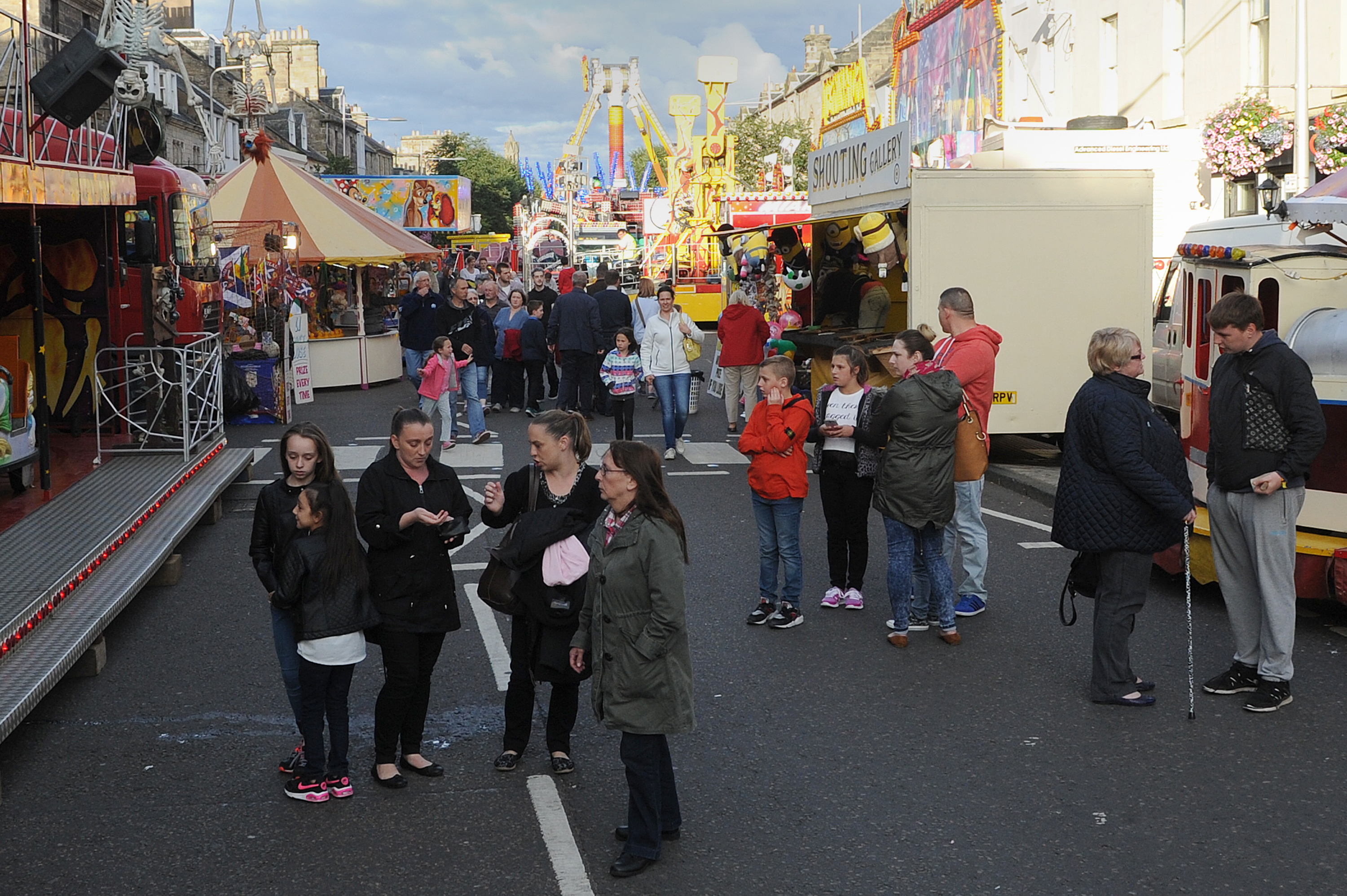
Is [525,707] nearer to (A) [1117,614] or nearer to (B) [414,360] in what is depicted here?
(A) [1117,614]

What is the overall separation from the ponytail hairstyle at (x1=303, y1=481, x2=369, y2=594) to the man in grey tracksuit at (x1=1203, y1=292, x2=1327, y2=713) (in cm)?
392

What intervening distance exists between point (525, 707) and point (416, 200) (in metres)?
33.6

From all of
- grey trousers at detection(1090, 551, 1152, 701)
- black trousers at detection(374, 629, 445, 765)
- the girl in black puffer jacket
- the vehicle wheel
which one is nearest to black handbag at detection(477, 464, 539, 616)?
black trousers at detection(374, 629, 445, 765)

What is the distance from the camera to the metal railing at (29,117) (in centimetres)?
794

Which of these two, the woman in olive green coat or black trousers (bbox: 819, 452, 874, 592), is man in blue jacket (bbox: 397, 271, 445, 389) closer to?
black trousers (bbox: 819, 452, 874, 592)

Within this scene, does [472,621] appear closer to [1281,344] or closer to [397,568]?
[397,568]

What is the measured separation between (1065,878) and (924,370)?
11.6 feet

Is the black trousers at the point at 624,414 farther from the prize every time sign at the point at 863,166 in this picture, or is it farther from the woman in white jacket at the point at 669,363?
the prize every time sign at the point at 863,166

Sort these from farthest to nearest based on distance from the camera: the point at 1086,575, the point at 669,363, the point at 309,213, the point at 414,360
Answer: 1. the point at 309,213
2. the point at 414,360
3. the point at 669,363
4. the point at 1086,575

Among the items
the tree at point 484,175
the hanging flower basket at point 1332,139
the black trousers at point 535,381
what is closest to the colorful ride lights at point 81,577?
the black trousers at point 535,381

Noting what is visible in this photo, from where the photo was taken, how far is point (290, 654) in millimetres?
5238

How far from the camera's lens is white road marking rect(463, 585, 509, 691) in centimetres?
695

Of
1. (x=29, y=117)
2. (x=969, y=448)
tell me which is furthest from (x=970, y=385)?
(x=29, y=117)

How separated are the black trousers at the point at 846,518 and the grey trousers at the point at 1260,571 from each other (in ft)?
6.51
